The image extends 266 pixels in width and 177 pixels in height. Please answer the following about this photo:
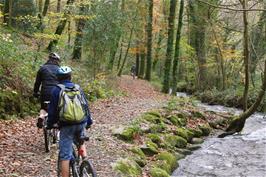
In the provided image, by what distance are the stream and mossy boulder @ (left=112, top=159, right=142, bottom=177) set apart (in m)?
1.58

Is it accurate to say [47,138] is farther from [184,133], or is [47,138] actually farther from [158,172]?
[184,133]

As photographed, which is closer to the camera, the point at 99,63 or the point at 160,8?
the point at 99,63

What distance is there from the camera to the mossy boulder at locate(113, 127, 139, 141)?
40.1 ft

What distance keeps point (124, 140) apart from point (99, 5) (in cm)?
1178

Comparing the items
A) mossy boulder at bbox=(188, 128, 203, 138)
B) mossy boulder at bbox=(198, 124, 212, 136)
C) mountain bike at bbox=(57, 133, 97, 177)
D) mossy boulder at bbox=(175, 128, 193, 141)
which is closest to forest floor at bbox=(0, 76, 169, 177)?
mossy boulder at bbox=(175, 128, 193, 141)

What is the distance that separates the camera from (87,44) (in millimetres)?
22016

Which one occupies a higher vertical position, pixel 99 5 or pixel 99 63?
pixel 99 5

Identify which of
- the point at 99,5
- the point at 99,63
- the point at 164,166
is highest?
the point at 99,5

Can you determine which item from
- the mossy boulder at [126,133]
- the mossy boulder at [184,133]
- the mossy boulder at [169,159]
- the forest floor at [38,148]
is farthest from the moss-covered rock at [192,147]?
the mossy boulder at [126,133]

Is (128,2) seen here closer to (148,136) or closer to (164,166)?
(148,136)

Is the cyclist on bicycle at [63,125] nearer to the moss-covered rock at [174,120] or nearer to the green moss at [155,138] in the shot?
the green moss at [155,138]

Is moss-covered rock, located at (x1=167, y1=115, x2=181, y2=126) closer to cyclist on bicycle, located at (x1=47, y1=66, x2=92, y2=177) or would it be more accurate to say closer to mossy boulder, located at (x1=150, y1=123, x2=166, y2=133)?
mossy boulder, located at (x1=150, y1=123, x2=166, y2=133)

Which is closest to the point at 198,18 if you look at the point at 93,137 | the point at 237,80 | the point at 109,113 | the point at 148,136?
the point at 237,80

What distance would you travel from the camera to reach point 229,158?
44.0 feet
